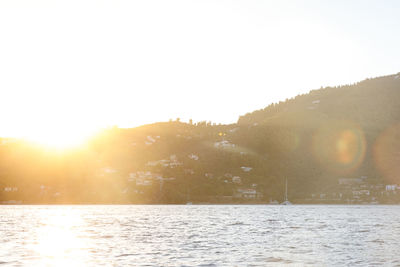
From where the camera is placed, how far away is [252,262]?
53.3 meters

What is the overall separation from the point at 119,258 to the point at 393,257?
28448 millimetres

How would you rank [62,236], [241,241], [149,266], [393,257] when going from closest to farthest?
[149,266], [393,257], [241,241], [62,236]

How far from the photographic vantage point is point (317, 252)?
62.5m

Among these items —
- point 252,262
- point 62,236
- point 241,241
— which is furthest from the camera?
point 62,236

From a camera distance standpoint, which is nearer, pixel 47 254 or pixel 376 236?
pixel 47 254

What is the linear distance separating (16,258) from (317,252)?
32.6 metres

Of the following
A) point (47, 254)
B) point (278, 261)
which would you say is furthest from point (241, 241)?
point (47, 254)

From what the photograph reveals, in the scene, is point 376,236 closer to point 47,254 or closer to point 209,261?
point 209,261

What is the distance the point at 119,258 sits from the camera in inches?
2168

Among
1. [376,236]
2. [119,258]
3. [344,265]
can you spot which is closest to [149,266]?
[119,258]

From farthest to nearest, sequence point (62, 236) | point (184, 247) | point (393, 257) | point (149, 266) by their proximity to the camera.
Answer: point (62, 236), point (184, 247), point (393, 257), point (149, 266)

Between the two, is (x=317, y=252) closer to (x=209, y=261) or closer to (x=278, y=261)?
(x=278, y=261)

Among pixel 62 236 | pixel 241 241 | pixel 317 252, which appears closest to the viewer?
pixel 317 252

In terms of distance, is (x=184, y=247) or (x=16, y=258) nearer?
(x=16, y=258)
